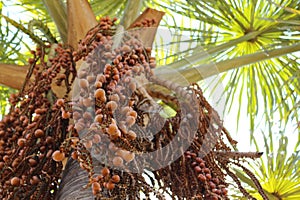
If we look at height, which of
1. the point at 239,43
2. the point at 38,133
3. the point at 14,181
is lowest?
the point at 14,181

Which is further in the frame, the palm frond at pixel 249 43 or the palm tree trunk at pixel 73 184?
the palm frond at pixel 249 43

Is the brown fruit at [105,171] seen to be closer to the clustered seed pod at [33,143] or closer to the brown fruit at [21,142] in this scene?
the clustered seed pod at [33,143]

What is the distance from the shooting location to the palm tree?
5.61 feet

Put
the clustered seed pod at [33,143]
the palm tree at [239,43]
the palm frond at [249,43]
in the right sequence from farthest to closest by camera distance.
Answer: the palm frond at [249,43] → the palm tree at [239,43] → the clustered seed pod at [33,143]

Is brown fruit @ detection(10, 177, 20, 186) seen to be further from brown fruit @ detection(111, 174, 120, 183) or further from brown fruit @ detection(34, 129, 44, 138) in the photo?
brown fruit @ detection(111, 174, 120, 183)

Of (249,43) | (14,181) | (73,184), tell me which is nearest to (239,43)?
(249,43)

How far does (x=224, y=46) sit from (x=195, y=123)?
0.76 m

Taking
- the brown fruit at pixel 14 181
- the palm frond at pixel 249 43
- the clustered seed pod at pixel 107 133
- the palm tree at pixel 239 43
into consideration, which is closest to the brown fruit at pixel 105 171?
the clustered seed pod at pixel 107 133

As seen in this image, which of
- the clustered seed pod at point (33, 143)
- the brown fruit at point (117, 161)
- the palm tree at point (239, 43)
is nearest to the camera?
the brown fruit at point (117, 161)

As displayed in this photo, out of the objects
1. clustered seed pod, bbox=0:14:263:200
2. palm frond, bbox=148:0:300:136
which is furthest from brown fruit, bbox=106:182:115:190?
palm frond, bbox=148:0:300:136

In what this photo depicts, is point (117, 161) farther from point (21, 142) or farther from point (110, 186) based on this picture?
point (21, 142)

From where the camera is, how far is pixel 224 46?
186cm

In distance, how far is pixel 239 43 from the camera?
2.06 m

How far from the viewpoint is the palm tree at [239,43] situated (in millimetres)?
1709
